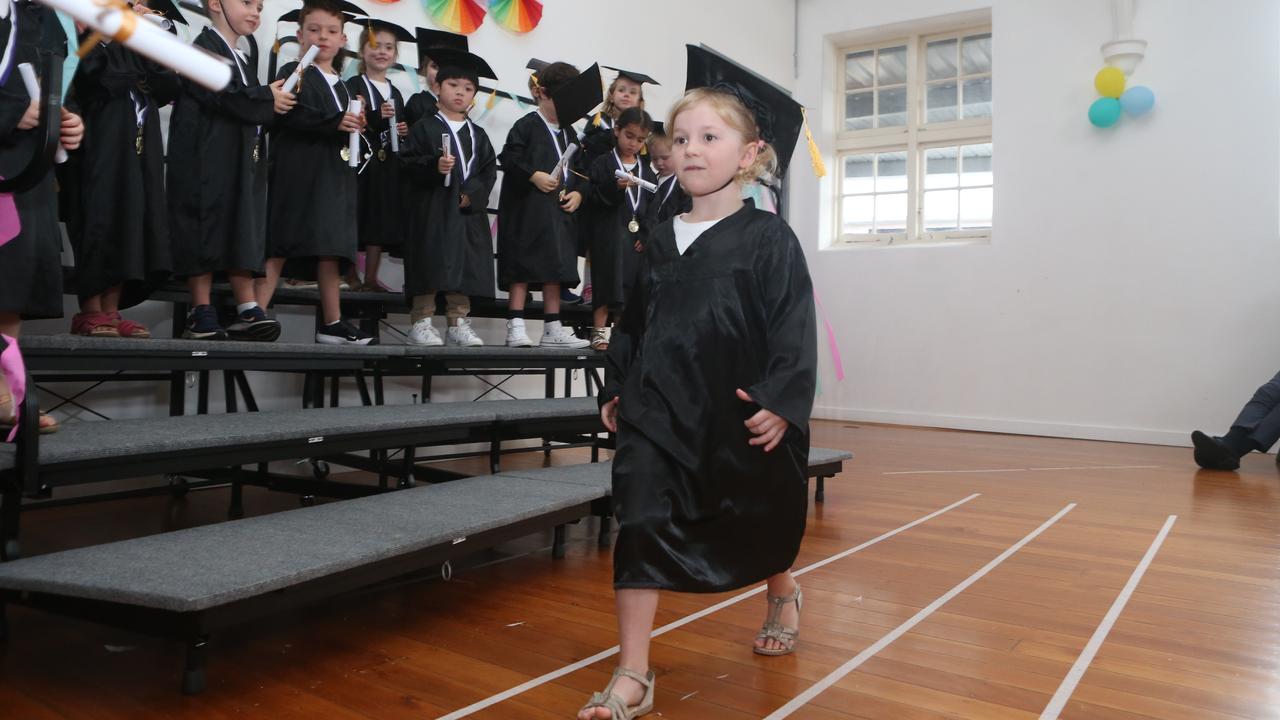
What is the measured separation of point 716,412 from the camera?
1698mm

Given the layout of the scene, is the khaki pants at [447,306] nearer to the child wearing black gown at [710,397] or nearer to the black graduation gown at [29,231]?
the black graduation gown at [29,231]

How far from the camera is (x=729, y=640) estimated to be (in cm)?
206

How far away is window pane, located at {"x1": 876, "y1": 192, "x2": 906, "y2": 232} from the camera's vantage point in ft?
26.2

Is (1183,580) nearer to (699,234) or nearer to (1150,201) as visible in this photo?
(699,234)

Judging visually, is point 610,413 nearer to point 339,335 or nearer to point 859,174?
point 339,335

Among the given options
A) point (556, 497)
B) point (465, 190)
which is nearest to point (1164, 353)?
point (465, 190)

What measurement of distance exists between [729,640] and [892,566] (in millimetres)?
889

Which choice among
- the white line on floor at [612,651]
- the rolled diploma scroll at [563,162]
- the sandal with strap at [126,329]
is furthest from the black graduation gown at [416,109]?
the white line on floor at [612,651]

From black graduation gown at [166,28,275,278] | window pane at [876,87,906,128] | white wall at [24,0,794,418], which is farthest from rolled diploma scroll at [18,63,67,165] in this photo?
window pane at [876,87,906,128]

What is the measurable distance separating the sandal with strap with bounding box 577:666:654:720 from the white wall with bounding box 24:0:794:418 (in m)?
2.84

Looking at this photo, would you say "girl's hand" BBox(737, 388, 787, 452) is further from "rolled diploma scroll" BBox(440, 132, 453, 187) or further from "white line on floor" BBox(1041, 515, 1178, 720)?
"rolled diploma scroll" BBox(440, 132, 453, 187)

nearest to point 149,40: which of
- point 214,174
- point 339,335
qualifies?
point 214,174

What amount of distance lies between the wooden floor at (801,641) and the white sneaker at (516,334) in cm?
126

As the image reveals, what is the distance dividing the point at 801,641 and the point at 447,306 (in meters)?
2.68
